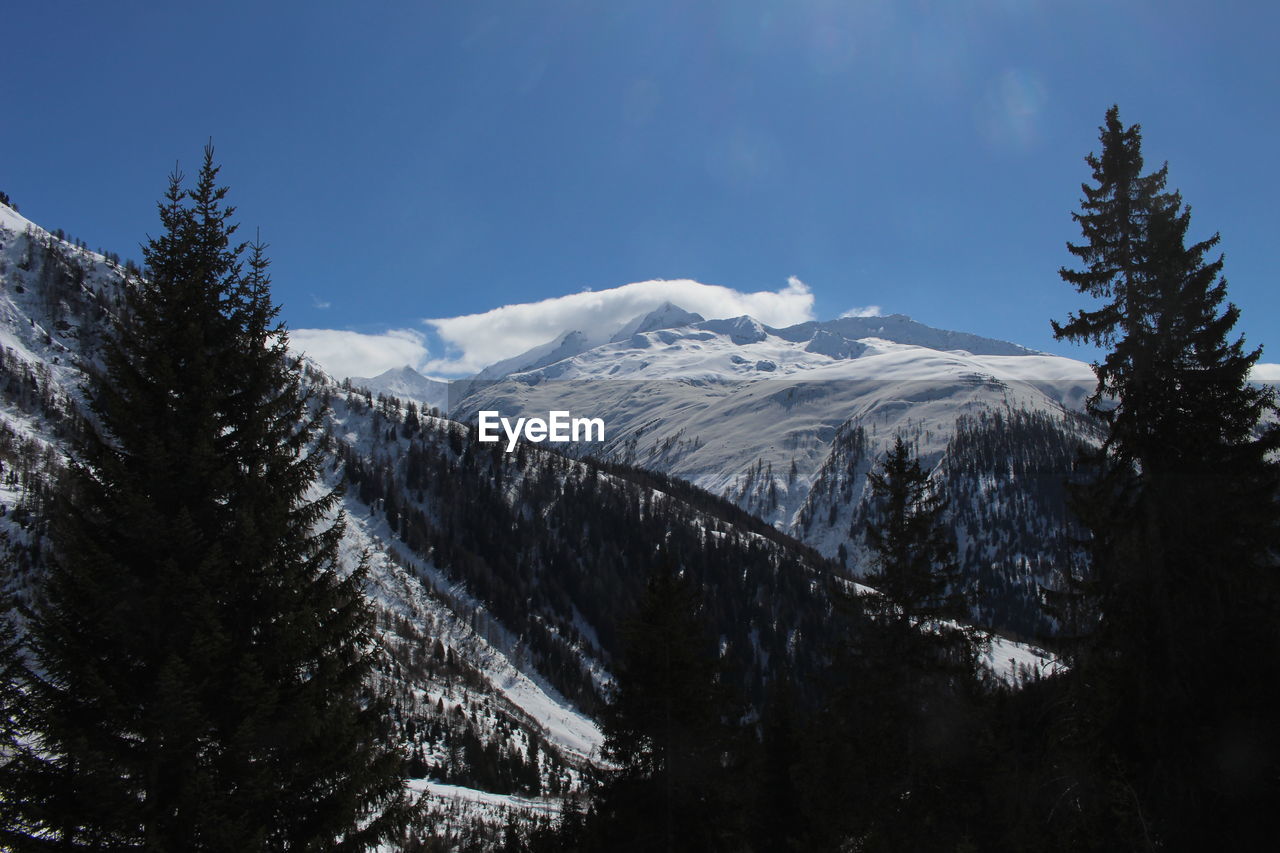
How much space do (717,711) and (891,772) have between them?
485 cm

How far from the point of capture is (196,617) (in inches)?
417

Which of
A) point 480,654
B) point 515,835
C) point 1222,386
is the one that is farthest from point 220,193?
point 480,654

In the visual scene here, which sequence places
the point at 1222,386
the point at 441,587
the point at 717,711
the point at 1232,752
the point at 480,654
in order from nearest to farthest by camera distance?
1. the point at 1232,752
2. the point at 1222,386
3. the point at 717,711
4. the point at 480,654
5. the point at 441,587

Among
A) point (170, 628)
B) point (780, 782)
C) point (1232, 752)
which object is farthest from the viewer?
point (780, 782)

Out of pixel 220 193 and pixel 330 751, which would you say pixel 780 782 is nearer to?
pixel 330 751

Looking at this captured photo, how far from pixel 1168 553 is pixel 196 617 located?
16630 millimetres

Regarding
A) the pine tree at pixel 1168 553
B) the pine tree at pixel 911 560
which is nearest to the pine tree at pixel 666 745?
the pine tree at pixel 911 560

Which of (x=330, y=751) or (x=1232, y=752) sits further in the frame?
(x=1232, y=752)

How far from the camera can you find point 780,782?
1041 inches

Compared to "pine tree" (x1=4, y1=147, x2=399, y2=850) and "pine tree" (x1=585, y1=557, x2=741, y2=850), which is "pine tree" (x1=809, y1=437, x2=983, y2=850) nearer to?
"pine tree" (x1=585, y1=557, x2=741, y2=850)

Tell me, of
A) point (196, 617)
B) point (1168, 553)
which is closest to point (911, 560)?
point (1168, 553)

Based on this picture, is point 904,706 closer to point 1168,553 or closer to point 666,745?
point 666,745

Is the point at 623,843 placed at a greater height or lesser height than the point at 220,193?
lesser

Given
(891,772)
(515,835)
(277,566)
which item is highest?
(277,566)
